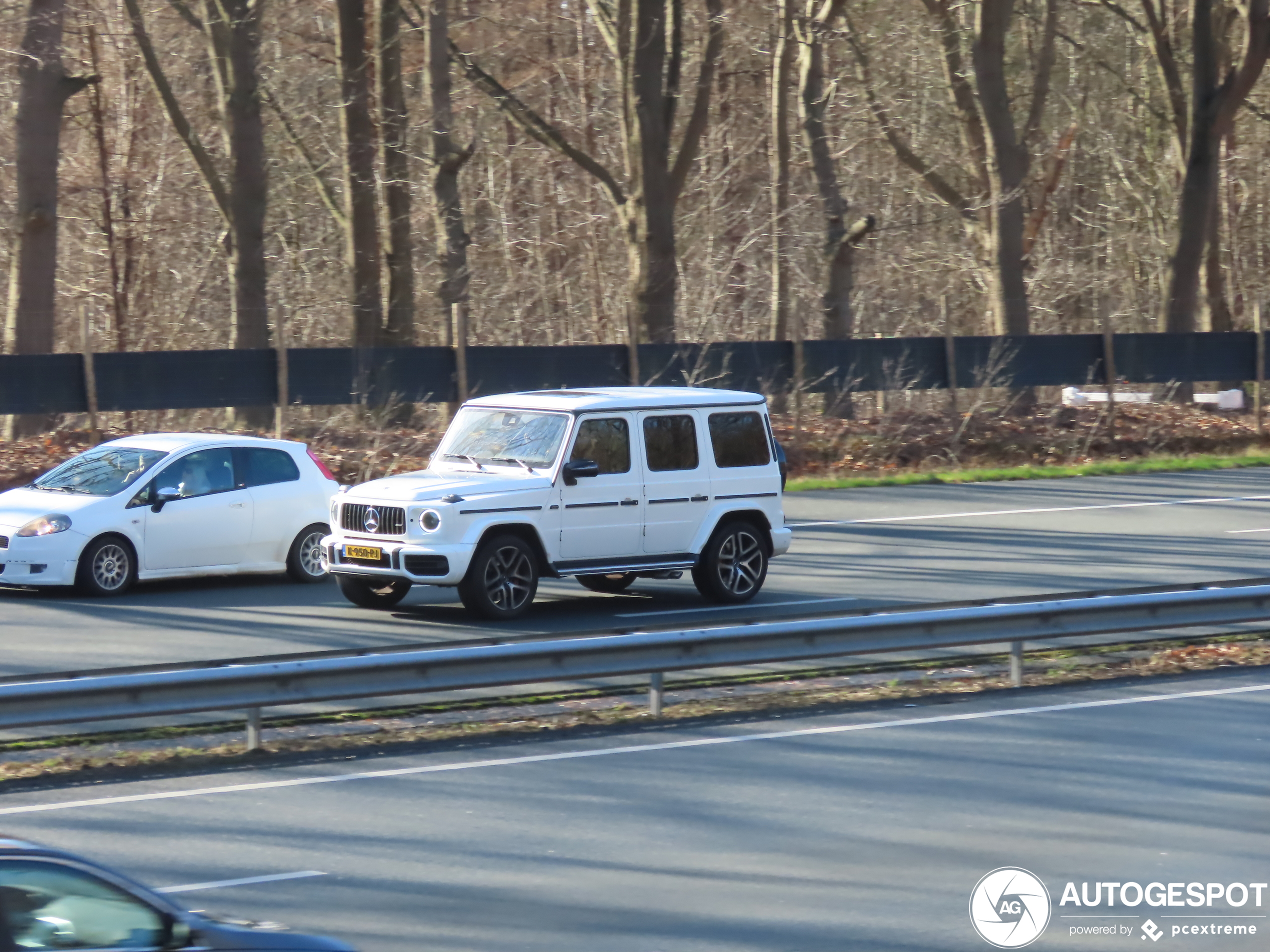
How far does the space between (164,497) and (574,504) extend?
387 centimetres

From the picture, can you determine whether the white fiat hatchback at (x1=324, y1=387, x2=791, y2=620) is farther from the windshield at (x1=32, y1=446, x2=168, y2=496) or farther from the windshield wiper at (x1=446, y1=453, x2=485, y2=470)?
the windshield at (x1=32, y1=446, x2=168, y2=496)

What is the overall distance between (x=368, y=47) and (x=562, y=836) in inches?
1024

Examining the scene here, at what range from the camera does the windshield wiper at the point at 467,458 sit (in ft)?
46.9

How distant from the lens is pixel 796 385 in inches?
1065

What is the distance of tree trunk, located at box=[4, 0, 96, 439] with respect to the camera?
82.0ft

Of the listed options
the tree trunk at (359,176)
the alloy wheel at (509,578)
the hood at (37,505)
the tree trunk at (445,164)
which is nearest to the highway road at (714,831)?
the alloy wheel at (509,578)

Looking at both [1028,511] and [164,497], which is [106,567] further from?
[1028,511]

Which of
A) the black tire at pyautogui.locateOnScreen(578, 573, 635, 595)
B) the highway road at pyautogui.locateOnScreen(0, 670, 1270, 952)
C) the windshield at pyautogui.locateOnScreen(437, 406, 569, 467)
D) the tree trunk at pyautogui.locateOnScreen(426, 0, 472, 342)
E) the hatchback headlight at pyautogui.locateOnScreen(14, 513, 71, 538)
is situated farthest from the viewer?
the tree trunk at pyautogui.locateOnScreen(426, 0, 472, 342)

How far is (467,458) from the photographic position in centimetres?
1445

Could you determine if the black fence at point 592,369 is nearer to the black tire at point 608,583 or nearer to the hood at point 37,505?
the hood at point 37,505

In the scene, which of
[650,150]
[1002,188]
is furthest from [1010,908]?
[1002,188]

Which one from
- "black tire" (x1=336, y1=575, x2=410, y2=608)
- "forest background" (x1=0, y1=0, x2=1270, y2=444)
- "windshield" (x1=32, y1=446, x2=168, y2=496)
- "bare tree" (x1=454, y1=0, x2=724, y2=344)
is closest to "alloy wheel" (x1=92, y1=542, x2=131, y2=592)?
"windshield" (x1=32, y1=446, x2=168, y2=496)

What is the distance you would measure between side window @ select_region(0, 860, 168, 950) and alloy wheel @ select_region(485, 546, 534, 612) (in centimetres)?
959

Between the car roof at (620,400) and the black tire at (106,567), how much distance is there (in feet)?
10.9
